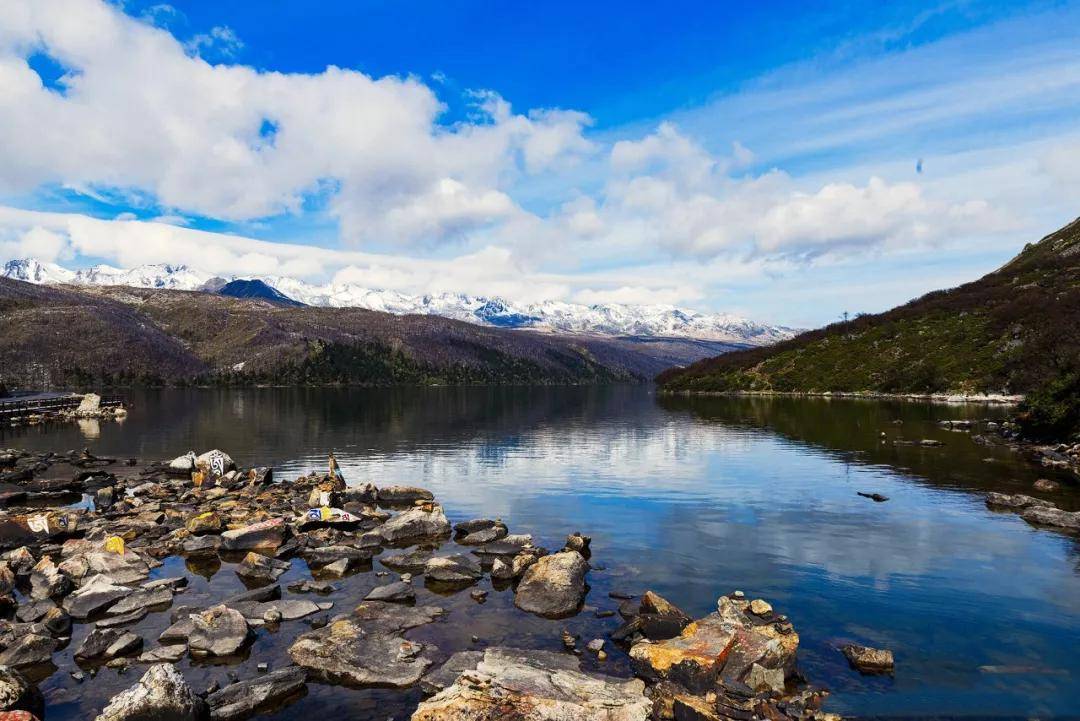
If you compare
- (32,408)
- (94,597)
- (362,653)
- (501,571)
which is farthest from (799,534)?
(32,408)

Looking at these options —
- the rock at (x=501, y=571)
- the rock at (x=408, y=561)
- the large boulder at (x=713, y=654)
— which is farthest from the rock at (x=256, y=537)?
the large boulder at (x=713, y=654)

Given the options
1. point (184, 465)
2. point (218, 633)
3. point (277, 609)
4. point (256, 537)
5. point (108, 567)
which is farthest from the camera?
point (184, 465)

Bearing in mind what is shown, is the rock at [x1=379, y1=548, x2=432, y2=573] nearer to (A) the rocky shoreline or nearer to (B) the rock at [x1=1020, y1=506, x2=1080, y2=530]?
(A) the rocky shoreline

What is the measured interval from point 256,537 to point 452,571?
14796 millimetres

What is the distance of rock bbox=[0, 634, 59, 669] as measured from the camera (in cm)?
2409

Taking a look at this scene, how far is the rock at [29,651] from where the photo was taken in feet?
79.0

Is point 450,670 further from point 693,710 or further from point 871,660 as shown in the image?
point 871,660

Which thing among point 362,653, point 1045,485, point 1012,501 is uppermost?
point 1045,485

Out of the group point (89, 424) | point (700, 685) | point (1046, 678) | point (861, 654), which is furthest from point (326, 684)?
point (89, 424)

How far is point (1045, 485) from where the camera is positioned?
56719 mm

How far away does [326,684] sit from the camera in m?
23.3

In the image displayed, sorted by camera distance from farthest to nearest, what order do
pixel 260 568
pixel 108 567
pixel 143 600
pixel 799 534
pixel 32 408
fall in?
1. pixel 32 408
2. pixel 799 534
3. pixel 260 568
4. pixel 108 567
5. pixel 143 600

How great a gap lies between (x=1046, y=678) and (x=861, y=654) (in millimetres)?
6439

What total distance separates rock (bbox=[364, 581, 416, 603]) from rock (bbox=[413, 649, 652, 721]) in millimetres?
10808
